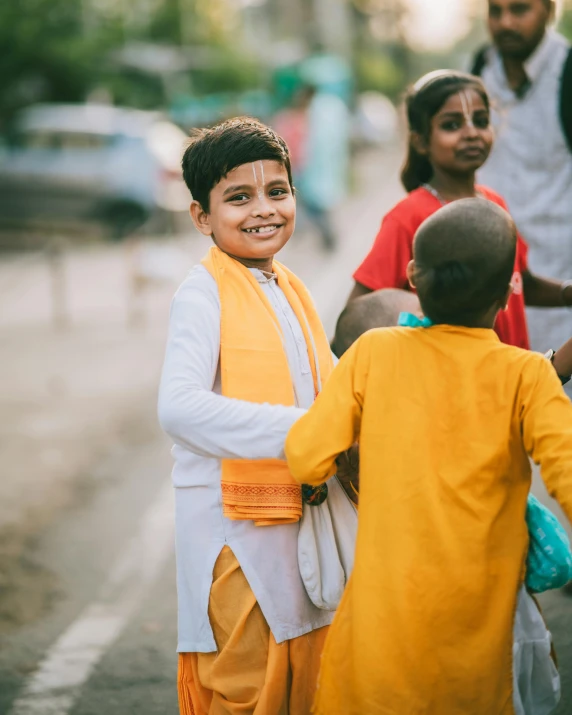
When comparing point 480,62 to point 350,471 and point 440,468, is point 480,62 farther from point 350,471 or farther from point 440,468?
point 440,468

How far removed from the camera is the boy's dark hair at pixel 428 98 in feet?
11.1

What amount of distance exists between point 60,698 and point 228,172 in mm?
2043

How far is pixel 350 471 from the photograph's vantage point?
2592 mm

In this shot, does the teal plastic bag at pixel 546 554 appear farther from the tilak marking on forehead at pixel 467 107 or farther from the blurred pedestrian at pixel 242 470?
the tilak marking on forehead at pixel 467 107

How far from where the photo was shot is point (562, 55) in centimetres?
418

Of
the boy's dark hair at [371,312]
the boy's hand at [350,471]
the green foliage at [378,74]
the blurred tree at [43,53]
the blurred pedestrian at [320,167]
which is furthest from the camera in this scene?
the green foliage at [378,74]

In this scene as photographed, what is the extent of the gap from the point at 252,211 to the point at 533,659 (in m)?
1.25

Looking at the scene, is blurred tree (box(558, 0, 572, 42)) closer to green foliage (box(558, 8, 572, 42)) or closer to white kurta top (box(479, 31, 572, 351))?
green foliage (box(558, 8, 572, 42))

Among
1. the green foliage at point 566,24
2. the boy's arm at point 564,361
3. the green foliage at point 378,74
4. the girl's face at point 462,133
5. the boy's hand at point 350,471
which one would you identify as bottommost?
the boy's hand at point 350,471

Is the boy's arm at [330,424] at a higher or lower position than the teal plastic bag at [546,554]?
higher

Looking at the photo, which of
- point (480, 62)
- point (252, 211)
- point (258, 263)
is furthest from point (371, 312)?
point (480, 62)

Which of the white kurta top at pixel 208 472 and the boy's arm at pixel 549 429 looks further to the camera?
the white kurta top at pixel 208 472

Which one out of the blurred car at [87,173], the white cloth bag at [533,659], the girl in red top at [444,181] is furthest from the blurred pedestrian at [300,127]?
the white cloth bag at [533,659]

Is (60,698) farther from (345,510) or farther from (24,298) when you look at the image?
(24,298)
